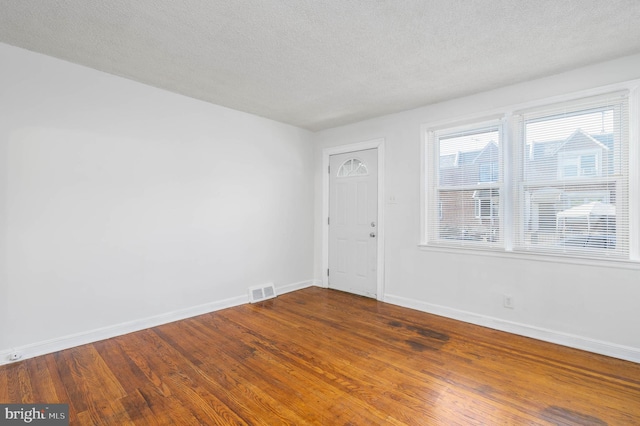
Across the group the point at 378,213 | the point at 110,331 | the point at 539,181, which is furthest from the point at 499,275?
the point at 110,331

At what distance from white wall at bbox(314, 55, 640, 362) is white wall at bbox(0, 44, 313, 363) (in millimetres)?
→ 1793

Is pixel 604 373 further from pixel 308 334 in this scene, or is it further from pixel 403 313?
pixel 308 334

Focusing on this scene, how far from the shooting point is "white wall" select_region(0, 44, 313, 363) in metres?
2.58

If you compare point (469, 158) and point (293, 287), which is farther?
point (293, 287)

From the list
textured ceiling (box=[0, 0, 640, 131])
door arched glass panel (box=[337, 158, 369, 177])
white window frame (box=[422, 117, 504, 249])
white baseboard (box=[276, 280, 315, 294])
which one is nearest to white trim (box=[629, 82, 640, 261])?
textured ceiling (box=[0, 0, 640, 131])

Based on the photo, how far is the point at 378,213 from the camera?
435 cm

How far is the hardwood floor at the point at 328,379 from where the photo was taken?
1.91 meters

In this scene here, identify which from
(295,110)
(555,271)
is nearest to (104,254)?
(295,110)

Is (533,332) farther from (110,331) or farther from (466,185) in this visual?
(110,331)

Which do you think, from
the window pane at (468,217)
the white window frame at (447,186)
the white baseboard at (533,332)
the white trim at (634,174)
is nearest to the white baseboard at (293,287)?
the white baseboard at (533,332)

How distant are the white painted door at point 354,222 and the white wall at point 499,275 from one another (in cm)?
26

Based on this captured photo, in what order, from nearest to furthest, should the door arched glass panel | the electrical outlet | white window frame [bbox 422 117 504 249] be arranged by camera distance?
1. the electrical outlet
2. white window frame [bbox 422 117 504 249]
3. the door arched glass panel

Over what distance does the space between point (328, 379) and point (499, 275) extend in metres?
2.21

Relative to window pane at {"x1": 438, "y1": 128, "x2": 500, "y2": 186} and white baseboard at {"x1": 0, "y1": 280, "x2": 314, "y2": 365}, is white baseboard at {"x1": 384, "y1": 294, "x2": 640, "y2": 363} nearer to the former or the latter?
window pane at {"x1": 438, "y1": 128, "x2": 500, "y2": 186}
